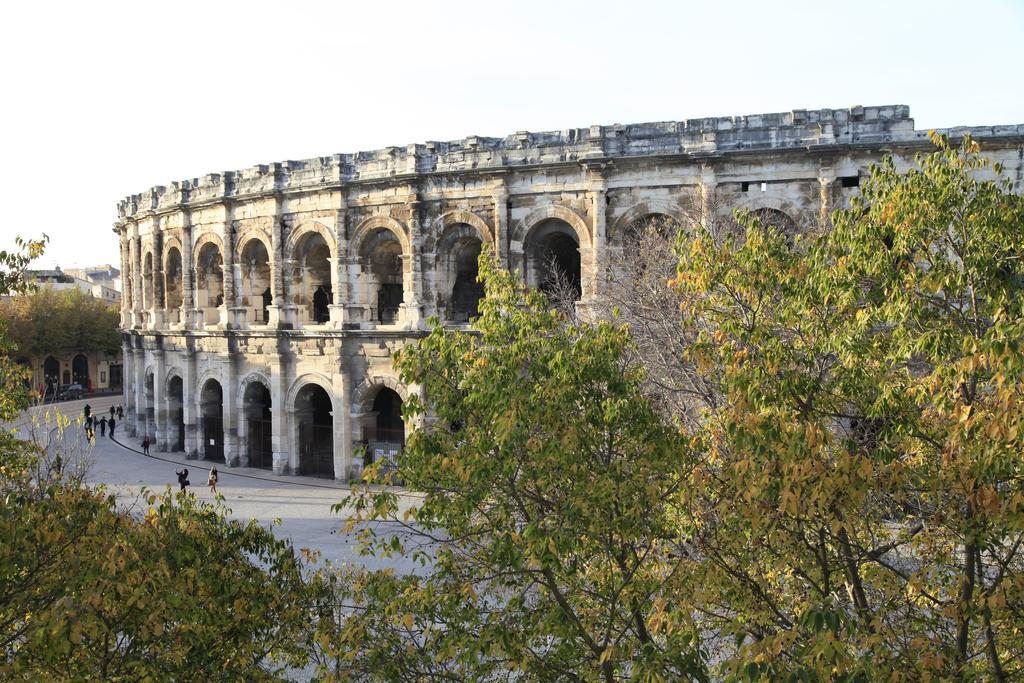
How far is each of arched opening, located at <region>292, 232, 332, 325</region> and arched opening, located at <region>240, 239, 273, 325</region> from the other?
1.70m

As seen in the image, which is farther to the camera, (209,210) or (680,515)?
(209,210)

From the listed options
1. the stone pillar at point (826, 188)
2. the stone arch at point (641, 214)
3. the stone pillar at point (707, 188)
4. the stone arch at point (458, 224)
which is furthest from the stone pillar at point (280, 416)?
the stone pillar at point (826, 188)

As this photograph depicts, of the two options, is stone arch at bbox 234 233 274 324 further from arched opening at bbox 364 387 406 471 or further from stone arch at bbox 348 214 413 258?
arched opening at bbox 364 387 406 471

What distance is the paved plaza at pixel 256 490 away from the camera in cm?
1803

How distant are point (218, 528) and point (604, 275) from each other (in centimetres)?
1296

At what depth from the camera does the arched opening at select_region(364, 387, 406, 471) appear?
23062 mm

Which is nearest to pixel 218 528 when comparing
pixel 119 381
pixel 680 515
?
pixel 680 515

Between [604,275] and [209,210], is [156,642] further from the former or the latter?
[209,210]

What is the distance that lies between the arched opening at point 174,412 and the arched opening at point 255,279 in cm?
528

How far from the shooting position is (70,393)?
157 ft

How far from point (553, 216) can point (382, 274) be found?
602cm

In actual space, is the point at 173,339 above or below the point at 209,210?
below

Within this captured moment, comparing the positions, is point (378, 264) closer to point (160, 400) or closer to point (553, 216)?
point (553, 216)

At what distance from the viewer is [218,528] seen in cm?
785
